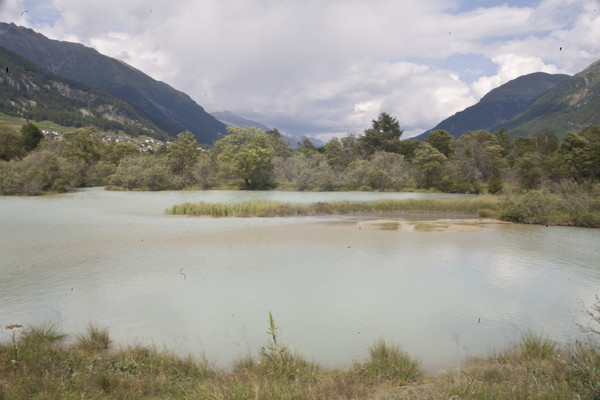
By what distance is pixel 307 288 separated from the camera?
10.6 meters

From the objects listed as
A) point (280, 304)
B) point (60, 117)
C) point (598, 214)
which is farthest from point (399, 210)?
point (60, 117)

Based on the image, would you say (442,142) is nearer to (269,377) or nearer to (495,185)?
(495,185)

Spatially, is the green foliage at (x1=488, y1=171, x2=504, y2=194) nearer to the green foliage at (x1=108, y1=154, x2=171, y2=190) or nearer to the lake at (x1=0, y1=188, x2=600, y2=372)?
the lake at (x1=0, y1=188, x2=600, y2=372)

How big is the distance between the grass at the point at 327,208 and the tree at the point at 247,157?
3211cm

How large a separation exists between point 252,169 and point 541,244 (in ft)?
171

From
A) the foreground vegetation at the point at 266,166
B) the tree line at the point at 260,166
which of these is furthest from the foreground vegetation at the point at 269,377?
the tree line at the point at 260,166

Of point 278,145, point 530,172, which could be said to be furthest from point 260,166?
point 530,172

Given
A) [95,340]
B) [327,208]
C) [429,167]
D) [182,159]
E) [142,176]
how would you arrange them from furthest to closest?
[182,159], [429,167], [142,176], [327,208], [95,340]

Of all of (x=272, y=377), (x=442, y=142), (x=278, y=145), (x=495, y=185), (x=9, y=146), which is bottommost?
(x=272, y=377)

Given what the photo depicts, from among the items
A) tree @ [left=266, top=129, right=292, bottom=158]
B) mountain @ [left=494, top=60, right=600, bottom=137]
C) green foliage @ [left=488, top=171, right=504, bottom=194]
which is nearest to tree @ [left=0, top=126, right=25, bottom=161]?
tree @ [left=266, top=129, right=292, bottom=158]

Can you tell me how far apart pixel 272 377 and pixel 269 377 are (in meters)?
0.04

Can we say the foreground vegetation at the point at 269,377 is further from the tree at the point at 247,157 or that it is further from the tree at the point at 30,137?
the tree at the point at 30,137

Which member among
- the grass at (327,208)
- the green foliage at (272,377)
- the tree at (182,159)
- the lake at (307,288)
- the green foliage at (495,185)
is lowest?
the lake at (307,288)

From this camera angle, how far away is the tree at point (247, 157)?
63.4 m
